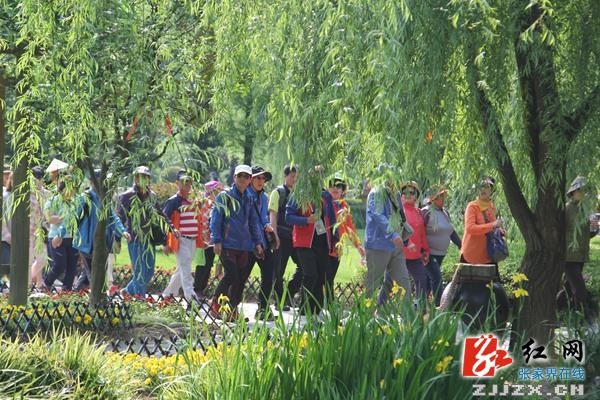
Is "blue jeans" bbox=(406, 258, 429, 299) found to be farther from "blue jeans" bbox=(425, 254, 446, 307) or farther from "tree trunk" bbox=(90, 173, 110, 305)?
"tree trunk" bbox=(90, 173, 110, 305)

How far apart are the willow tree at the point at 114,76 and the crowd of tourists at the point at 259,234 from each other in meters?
0.38

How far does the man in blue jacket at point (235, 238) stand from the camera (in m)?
12.0

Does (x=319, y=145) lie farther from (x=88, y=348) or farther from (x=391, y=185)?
(x=88, y=348)

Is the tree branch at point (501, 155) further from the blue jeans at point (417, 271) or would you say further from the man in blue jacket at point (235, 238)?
the blue jeans at point (417, 271)

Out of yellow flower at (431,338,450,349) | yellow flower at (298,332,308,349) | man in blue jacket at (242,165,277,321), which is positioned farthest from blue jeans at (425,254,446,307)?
yellow flower at (431,338,450,349)

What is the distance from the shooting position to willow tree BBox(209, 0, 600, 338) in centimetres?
688

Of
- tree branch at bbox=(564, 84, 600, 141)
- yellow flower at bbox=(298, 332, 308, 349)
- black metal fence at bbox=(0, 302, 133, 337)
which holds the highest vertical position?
tree branch at bbox=(564, 84, 600, 141)

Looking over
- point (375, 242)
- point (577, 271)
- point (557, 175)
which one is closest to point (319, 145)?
point (557, 175)

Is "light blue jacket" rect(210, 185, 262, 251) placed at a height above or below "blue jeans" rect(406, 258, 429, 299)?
above

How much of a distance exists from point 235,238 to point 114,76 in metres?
3.43

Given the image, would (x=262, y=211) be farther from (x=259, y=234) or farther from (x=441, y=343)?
(x=441, y=343)

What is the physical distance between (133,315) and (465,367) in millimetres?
5855

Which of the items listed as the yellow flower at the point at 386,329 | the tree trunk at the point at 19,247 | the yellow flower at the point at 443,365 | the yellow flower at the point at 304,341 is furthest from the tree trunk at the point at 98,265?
the yellow flower at the point at 443,365

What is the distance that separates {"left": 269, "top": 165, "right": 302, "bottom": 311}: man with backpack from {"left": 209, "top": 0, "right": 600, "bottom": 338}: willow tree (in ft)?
13.0
